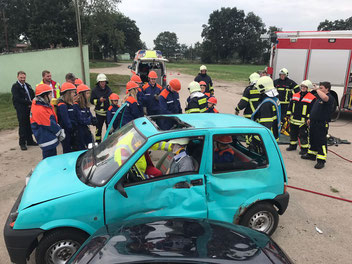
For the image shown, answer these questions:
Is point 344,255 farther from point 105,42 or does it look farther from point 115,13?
point 105,42

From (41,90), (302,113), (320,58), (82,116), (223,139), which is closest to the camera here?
(223,139)

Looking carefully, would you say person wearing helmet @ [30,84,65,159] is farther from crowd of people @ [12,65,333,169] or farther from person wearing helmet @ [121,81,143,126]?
person wearing helmet @ [121,81,143,126]

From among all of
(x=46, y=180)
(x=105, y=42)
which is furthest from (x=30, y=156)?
(x=105, y=42)

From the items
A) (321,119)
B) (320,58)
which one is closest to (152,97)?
(321,119)

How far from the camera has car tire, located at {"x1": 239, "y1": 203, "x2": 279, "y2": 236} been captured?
3.44 metres

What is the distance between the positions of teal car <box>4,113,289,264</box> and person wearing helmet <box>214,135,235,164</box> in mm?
21

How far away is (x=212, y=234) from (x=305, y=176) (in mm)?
4210

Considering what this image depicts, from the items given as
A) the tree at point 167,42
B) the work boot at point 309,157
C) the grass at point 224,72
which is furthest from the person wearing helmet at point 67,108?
the tree at point 167,42

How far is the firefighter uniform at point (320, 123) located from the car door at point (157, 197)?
4.12 meters

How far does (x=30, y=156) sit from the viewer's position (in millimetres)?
6523

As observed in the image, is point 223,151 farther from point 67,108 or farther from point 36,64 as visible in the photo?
point 36,64

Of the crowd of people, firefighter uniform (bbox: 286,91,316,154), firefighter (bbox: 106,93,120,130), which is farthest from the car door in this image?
firefighter uniform (bbox: 286,91,316,154)

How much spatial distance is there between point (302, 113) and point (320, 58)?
418 cm

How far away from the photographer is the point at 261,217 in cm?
358
